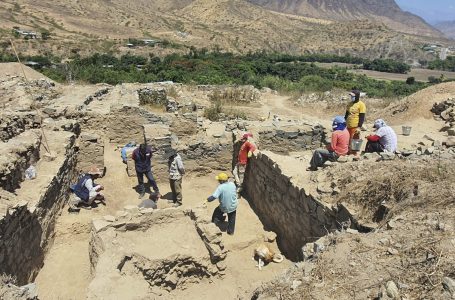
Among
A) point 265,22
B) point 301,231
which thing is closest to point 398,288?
point 301,231

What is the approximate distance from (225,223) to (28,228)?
397 centimetres

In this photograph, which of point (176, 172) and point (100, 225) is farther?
point (176, 172)

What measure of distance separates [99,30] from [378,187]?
69767 millimetres

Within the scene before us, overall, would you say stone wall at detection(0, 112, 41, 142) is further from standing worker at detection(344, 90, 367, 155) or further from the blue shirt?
standing worker at detection(344, 90, 367, 155)

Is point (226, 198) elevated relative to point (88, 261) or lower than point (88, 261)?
elevated

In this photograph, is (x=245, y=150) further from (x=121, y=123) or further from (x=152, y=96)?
(x=152, y=96)

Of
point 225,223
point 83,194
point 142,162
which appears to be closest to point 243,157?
point 225,223

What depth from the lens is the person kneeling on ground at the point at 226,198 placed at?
7672 millimetres

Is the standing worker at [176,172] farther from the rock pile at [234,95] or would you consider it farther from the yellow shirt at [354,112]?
the rock pile at [234,95]

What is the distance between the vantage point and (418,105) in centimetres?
1692

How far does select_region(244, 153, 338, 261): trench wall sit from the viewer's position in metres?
6.84

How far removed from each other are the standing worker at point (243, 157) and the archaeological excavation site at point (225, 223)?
181 millimetres

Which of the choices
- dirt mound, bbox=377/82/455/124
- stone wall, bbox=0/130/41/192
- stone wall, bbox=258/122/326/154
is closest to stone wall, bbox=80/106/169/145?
stone wall, bbox=0/130/41/192

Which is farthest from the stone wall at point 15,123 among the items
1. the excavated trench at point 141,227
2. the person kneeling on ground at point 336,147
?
the person kneeling on ground at point 336,147
